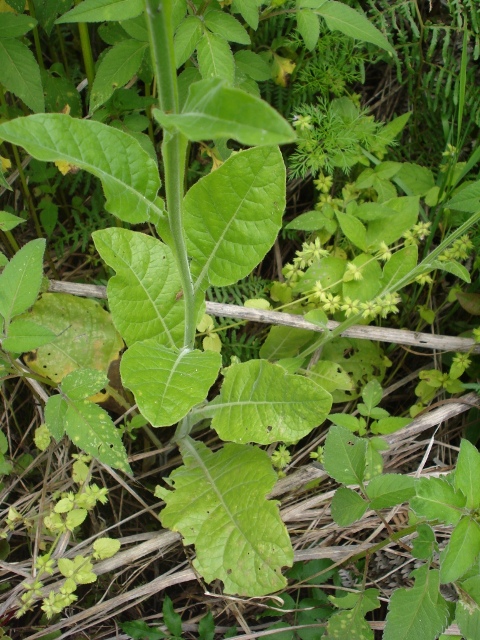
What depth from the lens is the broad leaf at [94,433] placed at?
1.57 m

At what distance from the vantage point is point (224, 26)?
1.65 meters

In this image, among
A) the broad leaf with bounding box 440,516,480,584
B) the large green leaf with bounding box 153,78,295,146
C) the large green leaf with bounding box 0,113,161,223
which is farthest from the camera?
the broad leaf with bounding box 440,516,480,584

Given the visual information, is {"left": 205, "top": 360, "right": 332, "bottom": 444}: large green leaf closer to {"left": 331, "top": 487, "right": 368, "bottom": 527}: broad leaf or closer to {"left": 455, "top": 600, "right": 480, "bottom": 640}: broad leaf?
{"left": 331, "top": 487, "right": 368, "bottom": 527}: broad leaf

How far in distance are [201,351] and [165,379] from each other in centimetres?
21

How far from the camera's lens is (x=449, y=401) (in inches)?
79.4

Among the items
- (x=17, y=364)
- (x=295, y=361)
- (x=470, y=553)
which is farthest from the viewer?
(x=295, y=361)

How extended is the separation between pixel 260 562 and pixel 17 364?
0.93 meters

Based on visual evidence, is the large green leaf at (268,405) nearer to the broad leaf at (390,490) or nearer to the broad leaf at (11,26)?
the broad leaf at (390,490)

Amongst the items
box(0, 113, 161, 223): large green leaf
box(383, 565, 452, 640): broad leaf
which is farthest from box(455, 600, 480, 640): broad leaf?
box(0, 113, 161, 223): large green leaf

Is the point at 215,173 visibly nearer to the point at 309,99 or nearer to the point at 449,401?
the point at 309,99

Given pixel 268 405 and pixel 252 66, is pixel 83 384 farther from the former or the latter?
pixel 252 66

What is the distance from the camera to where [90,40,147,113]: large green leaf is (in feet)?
5.64

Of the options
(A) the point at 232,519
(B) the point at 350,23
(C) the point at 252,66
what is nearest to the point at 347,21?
(B) the point at 350,23

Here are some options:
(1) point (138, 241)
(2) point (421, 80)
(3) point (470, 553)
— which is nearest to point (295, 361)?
(1) point (138, 241)
